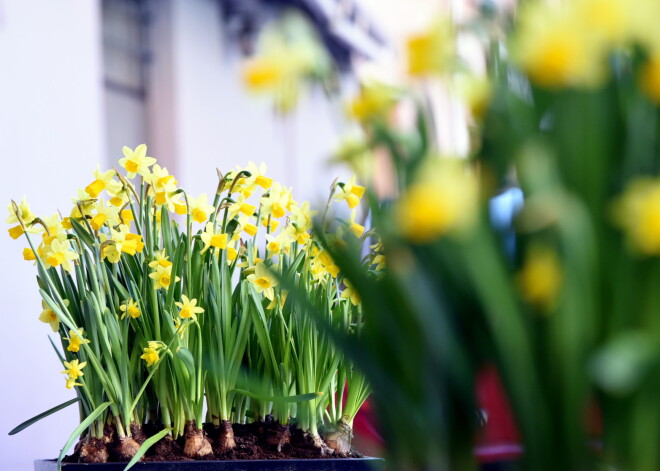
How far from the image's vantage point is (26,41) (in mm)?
2336

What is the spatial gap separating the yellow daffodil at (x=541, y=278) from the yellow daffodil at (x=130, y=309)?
2.99ft

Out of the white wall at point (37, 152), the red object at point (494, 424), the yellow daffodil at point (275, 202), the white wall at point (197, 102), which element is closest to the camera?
the red object at point (494, 424)

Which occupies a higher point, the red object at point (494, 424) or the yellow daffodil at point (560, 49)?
the yellow daffodil at point (560, 49)

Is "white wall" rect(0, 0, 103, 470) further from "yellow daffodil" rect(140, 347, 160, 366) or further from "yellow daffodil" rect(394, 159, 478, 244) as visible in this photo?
"yellow daffodil" rect(394, 159, 478, 244)

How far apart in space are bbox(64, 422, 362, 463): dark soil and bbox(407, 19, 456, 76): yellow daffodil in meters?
0.93

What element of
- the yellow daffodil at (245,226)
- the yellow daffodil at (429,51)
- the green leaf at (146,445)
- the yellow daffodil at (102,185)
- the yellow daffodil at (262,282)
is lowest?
the green leaf at (146,445)

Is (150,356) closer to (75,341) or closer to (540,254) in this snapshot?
(75,341)

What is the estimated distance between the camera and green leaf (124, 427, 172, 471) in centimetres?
107

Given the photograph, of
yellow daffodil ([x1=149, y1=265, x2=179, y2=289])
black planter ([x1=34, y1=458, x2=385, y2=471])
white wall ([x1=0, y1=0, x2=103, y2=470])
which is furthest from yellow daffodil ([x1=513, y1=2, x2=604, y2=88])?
white wall ([x1=0, y1=0, x2=103, y2=470])

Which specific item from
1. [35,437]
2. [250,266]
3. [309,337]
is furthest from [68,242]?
[35,437]

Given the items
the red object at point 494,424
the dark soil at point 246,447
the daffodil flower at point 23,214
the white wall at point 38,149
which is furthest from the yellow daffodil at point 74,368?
the red object at point 494,424

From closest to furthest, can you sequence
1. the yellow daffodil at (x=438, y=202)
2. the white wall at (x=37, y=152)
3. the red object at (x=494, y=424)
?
the yellow daffodil at (x=438, y=202) < the red object at (x=494, y=424) < the white wall at (x=37, y=152)

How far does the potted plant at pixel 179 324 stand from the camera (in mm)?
1184

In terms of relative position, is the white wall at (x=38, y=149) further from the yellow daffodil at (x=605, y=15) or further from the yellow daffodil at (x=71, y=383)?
the yellow daffodil at (x=605, y=15)
